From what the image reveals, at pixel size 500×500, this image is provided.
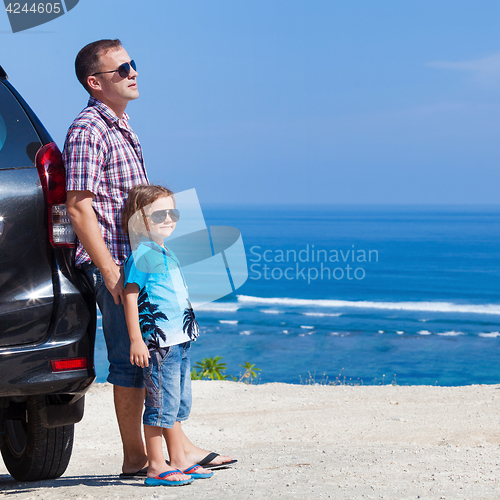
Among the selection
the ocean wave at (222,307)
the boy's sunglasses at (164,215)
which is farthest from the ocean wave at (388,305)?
the boy's sunglasses at (164,215)

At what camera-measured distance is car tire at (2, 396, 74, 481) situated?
10.5 feet

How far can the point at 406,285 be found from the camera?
48.8m

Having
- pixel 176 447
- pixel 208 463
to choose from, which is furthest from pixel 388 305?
pixel 176 447

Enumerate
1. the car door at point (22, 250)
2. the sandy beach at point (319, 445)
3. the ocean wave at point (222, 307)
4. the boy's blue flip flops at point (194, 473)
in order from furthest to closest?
the ocean wave at point (222, 307), the boy's blue flip flops at point (194, 473), the sandy beach at point (319, 445), the car door at point (22, 250)

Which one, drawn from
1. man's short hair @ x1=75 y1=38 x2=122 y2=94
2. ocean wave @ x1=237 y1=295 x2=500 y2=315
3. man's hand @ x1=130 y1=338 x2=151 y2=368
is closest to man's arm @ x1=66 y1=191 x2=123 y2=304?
man's hand @ x1=130 y1=338 x2=151 y2=368

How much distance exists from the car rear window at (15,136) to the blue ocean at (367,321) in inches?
343

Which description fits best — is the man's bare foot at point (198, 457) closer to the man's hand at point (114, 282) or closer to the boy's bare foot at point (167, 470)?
the boy's bare foot at point (167, 470)

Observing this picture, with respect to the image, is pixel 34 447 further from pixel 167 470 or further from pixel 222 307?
pixel 222 307

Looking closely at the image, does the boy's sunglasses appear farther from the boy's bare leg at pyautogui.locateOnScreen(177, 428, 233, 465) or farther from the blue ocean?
the blue ocean

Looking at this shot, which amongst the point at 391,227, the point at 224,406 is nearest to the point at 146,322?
the point at 224,406

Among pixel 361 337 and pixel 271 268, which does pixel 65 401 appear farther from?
pixel 271 268

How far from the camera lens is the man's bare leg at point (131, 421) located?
3207 millimetres

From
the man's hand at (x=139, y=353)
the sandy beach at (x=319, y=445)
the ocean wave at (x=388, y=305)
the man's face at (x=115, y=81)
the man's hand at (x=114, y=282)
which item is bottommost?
the ocean wave at (x=388, y=305)

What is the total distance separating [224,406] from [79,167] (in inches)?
197
